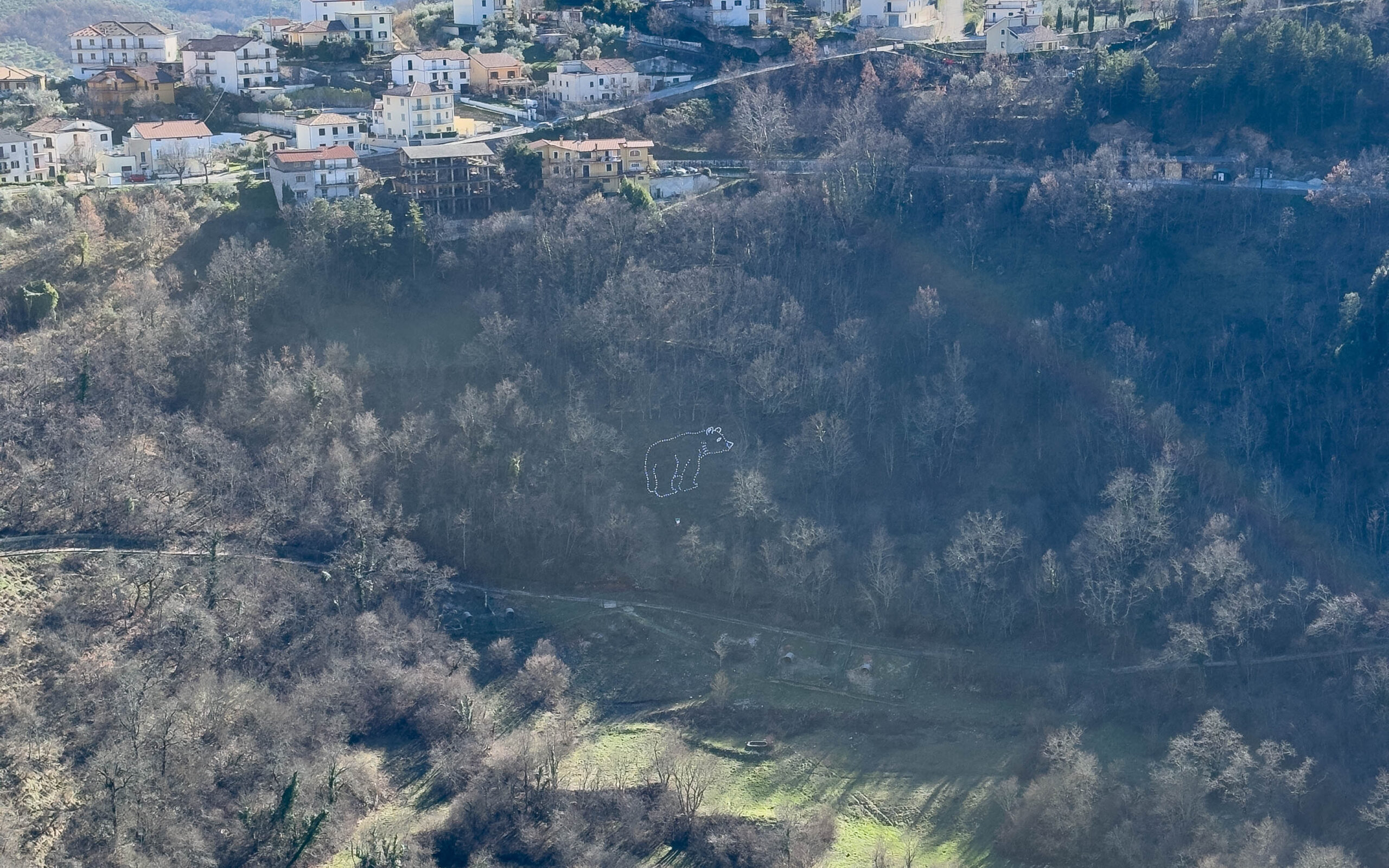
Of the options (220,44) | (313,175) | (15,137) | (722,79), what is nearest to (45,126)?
(15,137)

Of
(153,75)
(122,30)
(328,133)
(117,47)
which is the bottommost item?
(328,133)

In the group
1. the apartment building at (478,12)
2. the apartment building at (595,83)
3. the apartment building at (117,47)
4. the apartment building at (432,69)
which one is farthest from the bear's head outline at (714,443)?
the apartment building at (117,47)

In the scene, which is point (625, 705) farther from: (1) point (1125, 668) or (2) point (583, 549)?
(1) point (1125, 668)

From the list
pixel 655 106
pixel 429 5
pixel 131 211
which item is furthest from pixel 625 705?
pixel 429 5

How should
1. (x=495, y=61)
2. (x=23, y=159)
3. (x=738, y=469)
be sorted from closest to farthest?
(x=738, y=469) → (x=23, y=159) → (x=495, y=61)

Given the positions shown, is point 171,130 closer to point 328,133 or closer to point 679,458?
point 328,133

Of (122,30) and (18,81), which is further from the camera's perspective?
(122,30)

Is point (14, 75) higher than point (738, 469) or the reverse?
higher

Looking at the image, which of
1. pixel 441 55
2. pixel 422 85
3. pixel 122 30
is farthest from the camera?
pixel 122 30
